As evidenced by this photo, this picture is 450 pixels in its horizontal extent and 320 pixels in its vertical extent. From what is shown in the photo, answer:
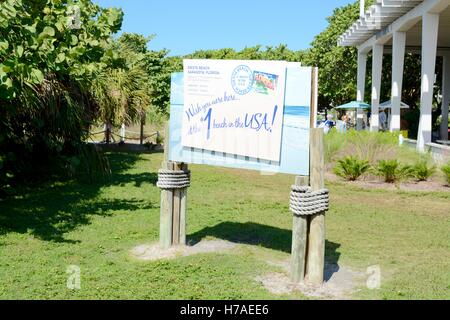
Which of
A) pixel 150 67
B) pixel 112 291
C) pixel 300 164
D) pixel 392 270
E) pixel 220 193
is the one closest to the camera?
pixel 112 291

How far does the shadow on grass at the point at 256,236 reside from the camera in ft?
21.9

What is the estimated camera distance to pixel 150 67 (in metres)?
32.0

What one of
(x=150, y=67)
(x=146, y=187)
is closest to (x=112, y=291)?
(x=146, y=187)

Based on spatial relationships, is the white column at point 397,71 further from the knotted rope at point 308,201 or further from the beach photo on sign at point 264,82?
the knotted rope at point 308,201

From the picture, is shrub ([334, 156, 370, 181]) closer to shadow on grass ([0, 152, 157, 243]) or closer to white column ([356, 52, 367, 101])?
shadow on grass ([0, 152, 157, 243])

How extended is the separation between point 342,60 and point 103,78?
24.3 m

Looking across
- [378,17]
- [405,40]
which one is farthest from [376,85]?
[378,17]

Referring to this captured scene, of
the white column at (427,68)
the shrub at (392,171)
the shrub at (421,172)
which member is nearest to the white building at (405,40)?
the white column at (427,68)

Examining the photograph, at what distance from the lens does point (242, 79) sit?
19.0ft

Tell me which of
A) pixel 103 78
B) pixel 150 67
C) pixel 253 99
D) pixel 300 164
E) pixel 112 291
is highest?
pixel 150 67

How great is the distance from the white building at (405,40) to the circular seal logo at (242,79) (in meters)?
12.0

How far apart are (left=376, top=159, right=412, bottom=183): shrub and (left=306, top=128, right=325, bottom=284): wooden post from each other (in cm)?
744
